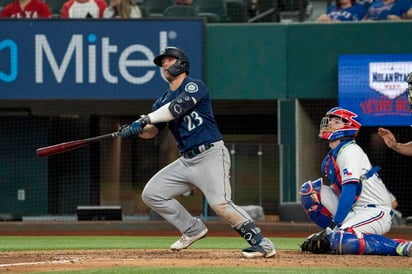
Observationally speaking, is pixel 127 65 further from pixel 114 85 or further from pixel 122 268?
pixel 122 268

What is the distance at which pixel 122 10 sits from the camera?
656 inches

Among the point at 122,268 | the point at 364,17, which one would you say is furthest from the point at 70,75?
the point at 122,268

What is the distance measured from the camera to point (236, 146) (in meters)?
16.6

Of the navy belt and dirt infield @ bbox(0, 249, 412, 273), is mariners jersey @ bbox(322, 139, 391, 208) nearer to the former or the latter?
dirt infield @ bbox(0, 249, 412, 273)

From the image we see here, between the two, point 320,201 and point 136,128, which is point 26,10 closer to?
point 136,128

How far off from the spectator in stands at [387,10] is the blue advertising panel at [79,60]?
135 inches

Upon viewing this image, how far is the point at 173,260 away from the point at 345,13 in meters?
8.50

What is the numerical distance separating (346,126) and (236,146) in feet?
22.9

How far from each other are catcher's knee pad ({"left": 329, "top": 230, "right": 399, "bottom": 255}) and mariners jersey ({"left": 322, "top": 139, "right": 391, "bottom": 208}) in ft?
1.18

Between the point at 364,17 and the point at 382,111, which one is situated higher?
the point at 364,17

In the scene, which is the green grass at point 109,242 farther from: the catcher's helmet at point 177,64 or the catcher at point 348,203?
the catcher's helmet at point 177,64

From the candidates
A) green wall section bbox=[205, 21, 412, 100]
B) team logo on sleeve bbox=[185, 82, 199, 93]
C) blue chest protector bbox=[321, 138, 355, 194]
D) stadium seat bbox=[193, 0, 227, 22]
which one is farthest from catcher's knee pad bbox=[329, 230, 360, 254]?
stadium seat bbox=[193, 0, 227, 22]

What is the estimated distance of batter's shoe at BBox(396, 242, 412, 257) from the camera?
9.11m

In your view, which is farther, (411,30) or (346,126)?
(411,30)
